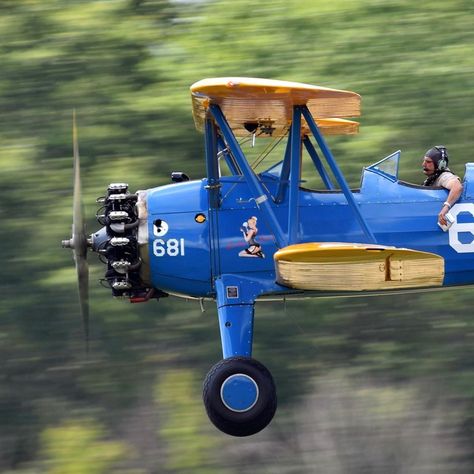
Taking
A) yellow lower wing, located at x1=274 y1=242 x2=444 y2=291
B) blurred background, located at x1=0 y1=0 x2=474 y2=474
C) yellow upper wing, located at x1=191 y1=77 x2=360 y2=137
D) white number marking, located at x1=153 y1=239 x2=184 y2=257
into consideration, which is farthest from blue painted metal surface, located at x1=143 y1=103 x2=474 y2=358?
blurred background, located at x1=0 y1=0 x2=474 y2=474

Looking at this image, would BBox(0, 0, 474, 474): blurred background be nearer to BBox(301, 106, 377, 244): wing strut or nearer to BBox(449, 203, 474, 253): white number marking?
BBox(449, 203, 474, 253): white number marking

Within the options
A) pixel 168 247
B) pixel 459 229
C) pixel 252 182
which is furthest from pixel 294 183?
Answer: pixel 459 229

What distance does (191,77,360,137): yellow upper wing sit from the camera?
8.83 meters

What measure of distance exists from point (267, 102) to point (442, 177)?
1371 mm

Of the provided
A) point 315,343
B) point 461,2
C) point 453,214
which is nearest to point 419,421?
point 315,343

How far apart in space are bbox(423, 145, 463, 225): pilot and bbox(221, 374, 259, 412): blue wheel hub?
A: 175 centimetres

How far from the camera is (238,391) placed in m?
9.21

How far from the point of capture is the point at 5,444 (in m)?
15.5

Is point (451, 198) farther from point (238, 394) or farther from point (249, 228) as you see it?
point (238, 394)

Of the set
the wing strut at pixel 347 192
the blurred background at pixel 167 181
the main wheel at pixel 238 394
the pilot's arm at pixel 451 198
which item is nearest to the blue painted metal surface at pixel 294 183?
the wing strut at pixel 347 192

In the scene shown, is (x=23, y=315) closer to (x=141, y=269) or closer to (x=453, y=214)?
(x=141, y=269)

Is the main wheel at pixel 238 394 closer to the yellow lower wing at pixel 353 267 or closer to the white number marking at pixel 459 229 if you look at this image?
the yellow lower wing at pixel 353 267

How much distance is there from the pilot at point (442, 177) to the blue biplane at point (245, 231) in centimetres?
6

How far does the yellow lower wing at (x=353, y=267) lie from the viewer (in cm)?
878
